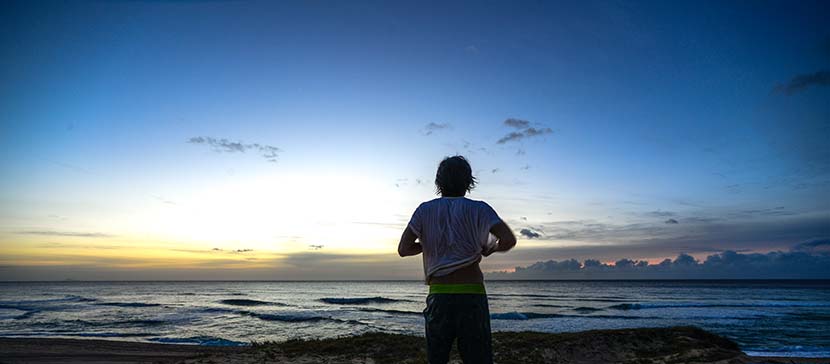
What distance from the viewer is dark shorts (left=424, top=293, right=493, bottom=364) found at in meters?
2.65

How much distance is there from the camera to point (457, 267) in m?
2.69

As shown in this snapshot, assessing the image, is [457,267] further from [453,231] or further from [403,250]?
[403,250]

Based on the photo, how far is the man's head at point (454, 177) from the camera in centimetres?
293

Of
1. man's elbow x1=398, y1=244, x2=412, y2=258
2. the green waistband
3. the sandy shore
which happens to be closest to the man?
the green waistband

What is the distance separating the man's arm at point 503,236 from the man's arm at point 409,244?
0.51m

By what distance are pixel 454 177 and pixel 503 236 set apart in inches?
19.6

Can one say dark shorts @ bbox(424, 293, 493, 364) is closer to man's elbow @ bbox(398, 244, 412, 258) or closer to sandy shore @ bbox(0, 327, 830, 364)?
man's elbow @ bbox(398, 244, 412, 258)

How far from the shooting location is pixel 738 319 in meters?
29.5

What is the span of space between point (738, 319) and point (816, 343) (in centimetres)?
1186

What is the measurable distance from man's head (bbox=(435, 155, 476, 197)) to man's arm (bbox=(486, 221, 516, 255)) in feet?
1.13

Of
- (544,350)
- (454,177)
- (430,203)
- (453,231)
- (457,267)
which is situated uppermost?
(454,177)

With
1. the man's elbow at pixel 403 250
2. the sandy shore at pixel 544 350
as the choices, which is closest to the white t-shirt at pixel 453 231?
the man's elbow at pixel 403 250

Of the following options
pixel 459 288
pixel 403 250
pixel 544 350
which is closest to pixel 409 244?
pixel 403 250

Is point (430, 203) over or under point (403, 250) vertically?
over
